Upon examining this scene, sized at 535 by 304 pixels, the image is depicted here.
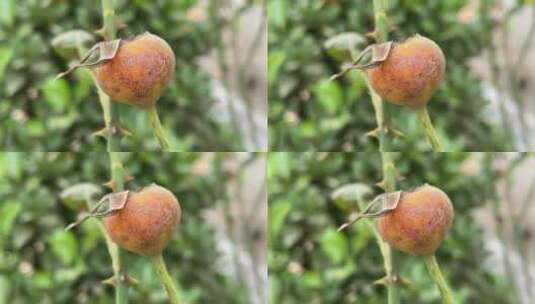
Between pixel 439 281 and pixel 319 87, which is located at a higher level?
pixel 319 87

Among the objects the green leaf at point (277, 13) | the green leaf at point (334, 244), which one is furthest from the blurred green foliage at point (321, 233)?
the green leaf at point (277, 13)

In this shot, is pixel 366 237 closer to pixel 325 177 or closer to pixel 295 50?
pixel 325 177

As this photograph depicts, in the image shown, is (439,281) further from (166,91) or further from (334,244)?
(166,91)

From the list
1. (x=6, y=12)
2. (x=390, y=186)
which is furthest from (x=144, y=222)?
(x=6, y=12)

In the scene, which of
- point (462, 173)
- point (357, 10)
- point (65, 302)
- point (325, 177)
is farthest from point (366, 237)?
point (65, 302)

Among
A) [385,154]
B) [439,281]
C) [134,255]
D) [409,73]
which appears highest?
[409,73]

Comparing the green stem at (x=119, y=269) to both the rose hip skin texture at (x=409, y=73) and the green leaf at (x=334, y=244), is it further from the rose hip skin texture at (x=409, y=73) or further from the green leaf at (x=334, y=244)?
the green leaf at (x=334, y=244)
